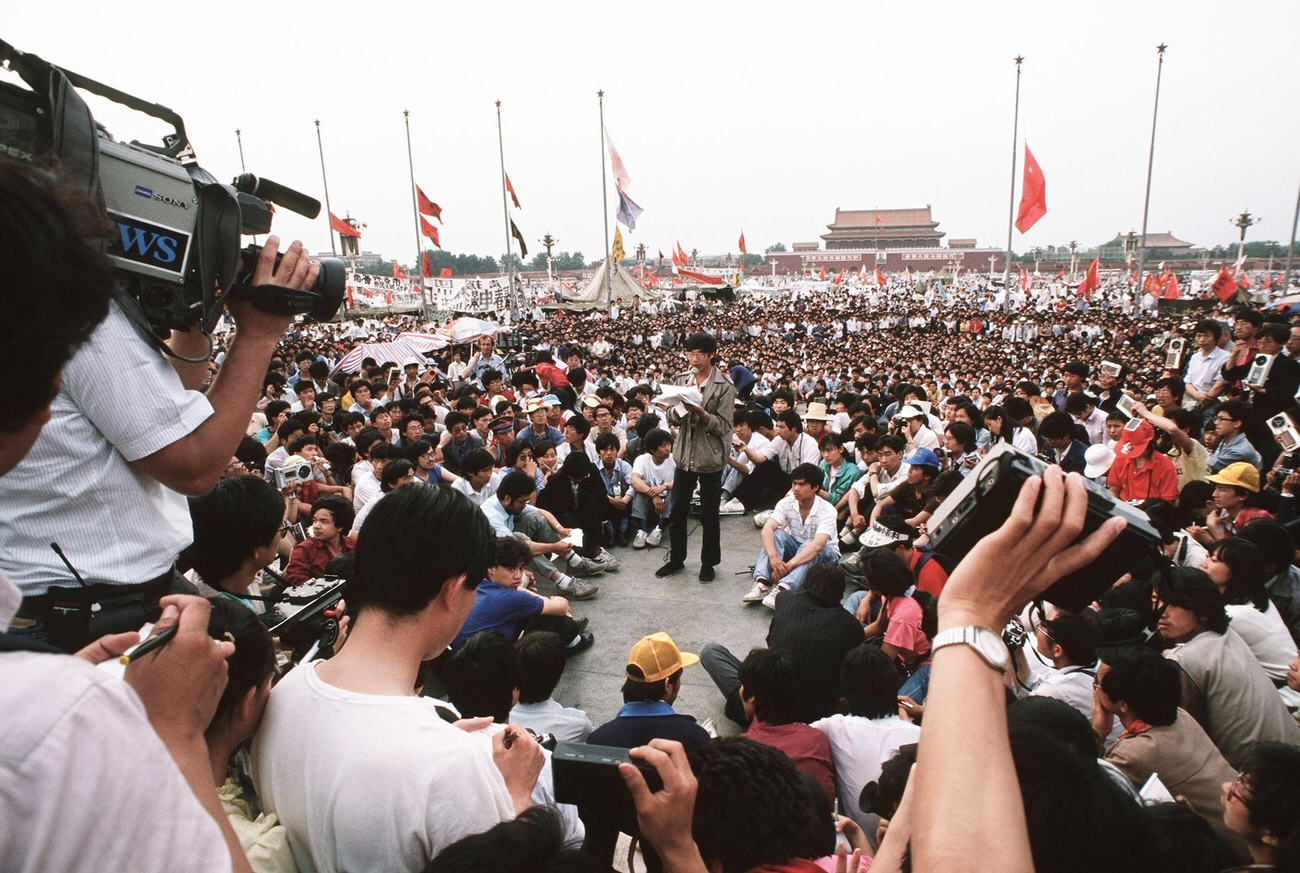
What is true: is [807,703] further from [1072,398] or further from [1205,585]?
[1072,398]

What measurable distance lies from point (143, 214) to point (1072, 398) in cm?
847

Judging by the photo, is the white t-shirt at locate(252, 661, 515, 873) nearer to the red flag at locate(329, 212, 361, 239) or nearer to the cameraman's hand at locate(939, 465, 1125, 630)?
the cameraman's hand at locate(939, 465, 1125, 630)

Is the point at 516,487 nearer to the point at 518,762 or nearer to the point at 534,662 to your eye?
the point at 534,662

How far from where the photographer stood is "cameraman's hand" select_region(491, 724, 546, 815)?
1382 mm

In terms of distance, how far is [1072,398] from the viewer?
7758 millimetres

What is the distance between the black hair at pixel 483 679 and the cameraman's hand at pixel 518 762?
1461mm

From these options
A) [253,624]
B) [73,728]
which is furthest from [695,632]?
[73,728]

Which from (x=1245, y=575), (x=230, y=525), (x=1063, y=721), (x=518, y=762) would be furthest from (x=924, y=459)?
A: (x=518, y=762)

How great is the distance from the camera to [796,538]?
5637 mm

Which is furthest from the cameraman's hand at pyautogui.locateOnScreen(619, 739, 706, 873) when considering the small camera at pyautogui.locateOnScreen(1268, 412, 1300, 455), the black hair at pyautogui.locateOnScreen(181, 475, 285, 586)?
the small camera at pyautogui.locateOnScreen(1268, 412, 1300, 455)

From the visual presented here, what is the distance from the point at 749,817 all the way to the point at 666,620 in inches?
137

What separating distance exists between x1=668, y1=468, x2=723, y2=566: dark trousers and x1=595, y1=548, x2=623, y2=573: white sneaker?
560 mm

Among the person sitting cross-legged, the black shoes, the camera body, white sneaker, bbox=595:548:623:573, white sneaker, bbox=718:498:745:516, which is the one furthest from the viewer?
white sneaker, bbox=718:498:745:516

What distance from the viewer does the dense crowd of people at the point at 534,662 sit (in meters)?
0.78
